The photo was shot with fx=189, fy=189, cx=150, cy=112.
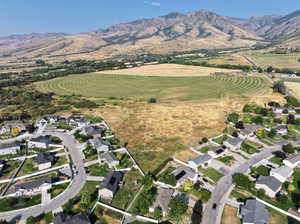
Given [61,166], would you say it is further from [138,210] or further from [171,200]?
[171,200]

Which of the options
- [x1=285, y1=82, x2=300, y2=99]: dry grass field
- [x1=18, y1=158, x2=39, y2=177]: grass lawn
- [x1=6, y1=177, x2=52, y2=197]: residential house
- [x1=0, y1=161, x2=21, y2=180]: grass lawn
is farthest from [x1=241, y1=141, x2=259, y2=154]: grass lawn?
[x1=285, y1=82, x2=300, y2=99]: dry grass field

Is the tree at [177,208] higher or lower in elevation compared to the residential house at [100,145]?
lower

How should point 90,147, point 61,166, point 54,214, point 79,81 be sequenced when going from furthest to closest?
point 79,81
point 90,147
point 61,166
point 54,214

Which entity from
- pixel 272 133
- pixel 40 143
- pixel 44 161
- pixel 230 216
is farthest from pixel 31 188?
pixel 272 133

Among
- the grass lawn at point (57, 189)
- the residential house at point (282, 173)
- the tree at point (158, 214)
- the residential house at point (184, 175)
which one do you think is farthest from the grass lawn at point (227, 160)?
the grass lawn at point (57, 189)

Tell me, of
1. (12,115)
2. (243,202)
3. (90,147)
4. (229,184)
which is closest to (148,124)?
(90,147)

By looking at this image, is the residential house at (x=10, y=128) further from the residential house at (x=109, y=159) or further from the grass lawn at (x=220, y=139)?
the grass lawn at (x=220, y=139)
